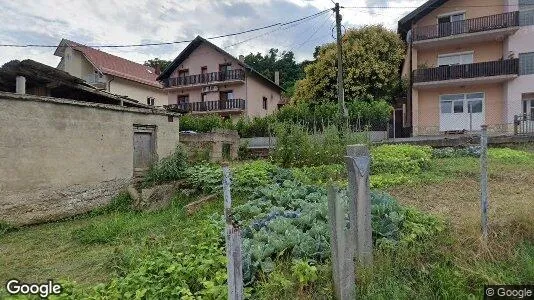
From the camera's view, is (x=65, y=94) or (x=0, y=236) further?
(x=65, y=94)

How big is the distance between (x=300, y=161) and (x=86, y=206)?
5.64 metres

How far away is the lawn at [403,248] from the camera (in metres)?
2.88

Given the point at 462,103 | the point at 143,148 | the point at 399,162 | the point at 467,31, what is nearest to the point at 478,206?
the point at 399,162

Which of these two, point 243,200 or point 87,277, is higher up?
point 243,200

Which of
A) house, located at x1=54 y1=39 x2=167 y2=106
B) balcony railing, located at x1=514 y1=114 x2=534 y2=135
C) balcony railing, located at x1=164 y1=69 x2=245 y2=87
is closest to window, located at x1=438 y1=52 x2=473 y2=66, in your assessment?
balcony railing, located at x1=514 y1=114 x2=534 y2=135

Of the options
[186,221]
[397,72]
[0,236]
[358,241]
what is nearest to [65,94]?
[0,236]

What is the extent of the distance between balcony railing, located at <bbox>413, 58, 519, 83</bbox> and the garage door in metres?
1.52

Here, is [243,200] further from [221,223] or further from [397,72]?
[397,72]

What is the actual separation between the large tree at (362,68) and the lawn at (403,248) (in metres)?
12.6

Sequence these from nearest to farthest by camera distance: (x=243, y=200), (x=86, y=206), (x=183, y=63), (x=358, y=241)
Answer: (x=358, y=241) < (x=243, y=200) < (x=86, y=206) < (x=183, y=63)

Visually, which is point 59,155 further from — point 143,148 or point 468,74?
point 468,74

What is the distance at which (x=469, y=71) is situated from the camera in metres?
18.5

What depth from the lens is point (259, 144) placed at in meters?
17.3

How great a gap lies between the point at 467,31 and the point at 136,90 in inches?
1009
